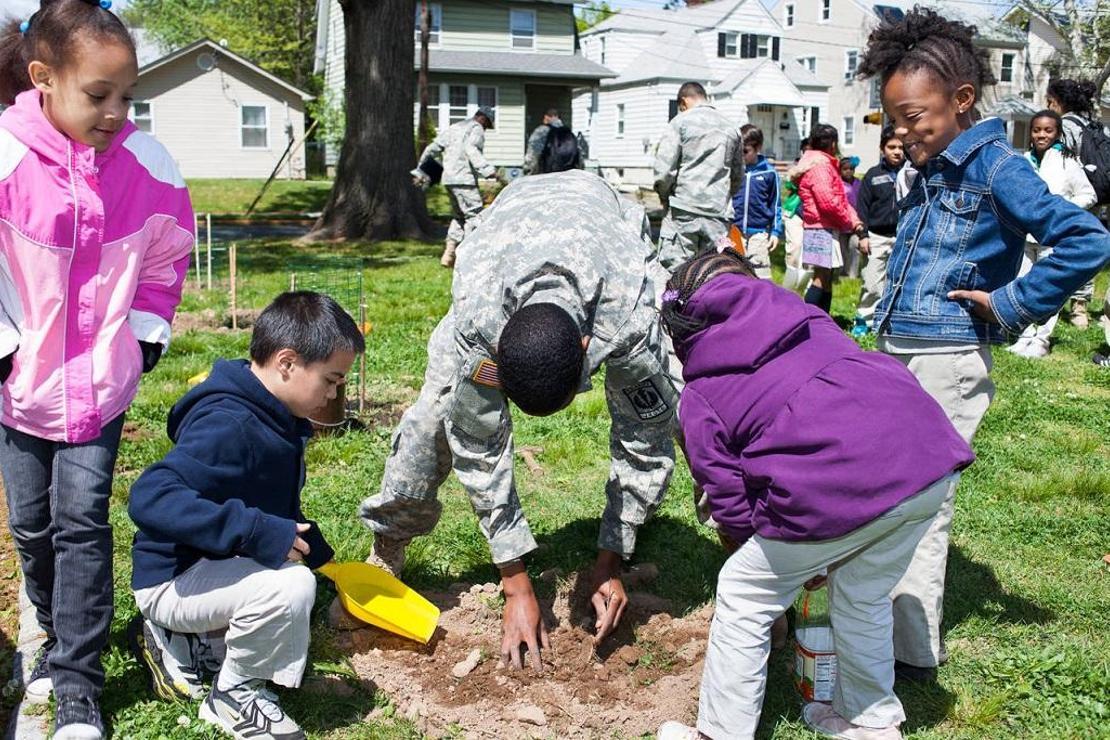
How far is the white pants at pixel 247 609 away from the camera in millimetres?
2906

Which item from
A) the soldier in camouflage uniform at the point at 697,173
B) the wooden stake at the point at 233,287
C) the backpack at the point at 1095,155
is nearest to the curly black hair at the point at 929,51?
the soldier in camouflage uniform at the point at 697,173

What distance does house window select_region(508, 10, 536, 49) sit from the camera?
31.8 meters

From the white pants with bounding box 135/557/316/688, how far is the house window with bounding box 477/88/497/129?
29.9 meters

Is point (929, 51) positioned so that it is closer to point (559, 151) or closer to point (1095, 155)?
point (559, 151)

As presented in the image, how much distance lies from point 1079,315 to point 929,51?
7620 mm

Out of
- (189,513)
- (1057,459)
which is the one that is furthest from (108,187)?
(1057,459)

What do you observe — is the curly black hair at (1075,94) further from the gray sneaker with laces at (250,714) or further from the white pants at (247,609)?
the gray sneaker with laces at (250,714)

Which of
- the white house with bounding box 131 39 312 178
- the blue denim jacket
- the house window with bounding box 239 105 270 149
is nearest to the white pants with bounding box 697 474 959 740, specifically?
the blue denim jacket

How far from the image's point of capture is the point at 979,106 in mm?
3387

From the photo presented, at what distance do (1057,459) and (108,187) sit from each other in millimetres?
5001

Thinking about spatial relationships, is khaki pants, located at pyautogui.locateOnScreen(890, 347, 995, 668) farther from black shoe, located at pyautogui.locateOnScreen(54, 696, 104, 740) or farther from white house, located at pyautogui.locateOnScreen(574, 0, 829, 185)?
white house, located at pyautogui.locateOnScreen(574, 0, 829, 185)

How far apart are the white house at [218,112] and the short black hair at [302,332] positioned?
28.3 meters

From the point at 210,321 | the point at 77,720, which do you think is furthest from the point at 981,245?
the point at 210,321

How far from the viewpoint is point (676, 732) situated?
297cm
